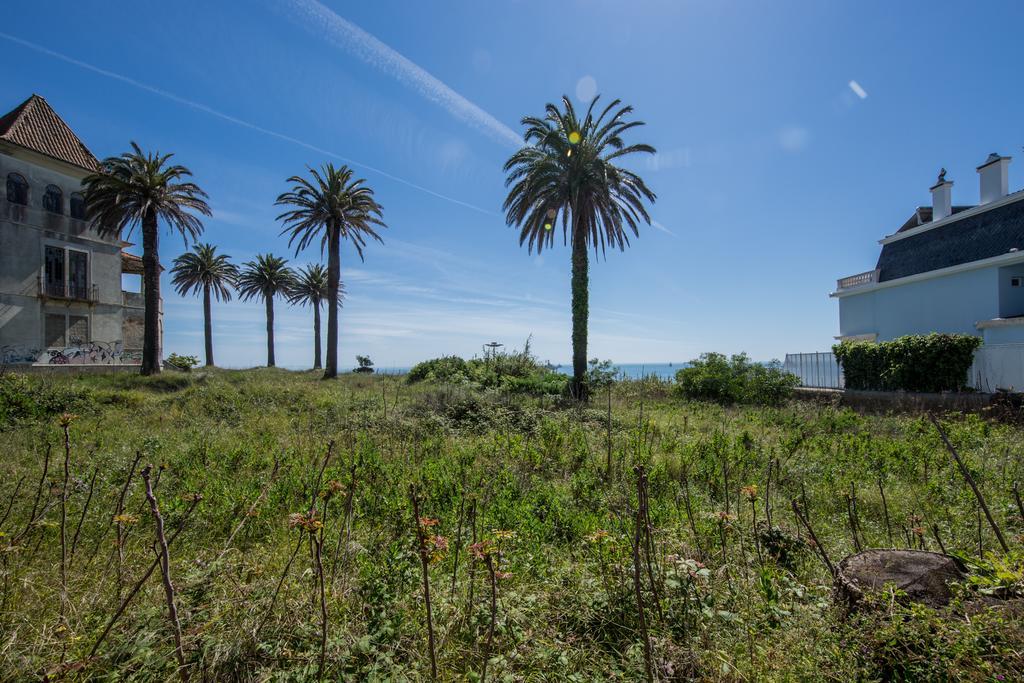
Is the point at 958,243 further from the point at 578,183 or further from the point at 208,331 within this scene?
the point at 208,331

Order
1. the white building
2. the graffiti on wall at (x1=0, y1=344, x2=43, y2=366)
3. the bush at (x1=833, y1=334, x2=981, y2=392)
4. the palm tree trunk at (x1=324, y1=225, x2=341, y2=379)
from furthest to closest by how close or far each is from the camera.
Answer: the palm tree trunk at (x1=324, y1=225, x2=341, y2=379) < the graffiti on wall at (x1=0, y1=344, x2=43, y2=366) < the white building < the bush at (x1=833, y1=334, x2=981, y2=392)

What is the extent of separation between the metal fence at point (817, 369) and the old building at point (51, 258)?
34.7 m

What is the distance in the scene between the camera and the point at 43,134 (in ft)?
74.2

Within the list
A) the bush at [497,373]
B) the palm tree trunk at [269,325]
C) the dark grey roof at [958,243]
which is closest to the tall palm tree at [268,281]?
the palm tree trunk at [269,325]

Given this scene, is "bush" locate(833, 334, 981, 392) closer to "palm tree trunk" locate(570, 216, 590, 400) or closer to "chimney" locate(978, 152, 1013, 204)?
"chimney" locate(978, 152, 1013, 204)

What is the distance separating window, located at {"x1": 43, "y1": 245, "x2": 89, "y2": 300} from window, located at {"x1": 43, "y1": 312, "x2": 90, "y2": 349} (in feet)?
4.04

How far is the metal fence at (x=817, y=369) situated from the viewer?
18922 millimetres

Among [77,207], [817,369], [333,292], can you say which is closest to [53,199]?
[77,207]

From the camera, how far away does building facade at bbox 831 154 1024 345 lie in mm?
16938

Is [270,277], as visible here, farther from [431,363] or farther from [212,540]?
[212,540]

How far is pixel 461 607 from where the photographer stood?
10.1 feet

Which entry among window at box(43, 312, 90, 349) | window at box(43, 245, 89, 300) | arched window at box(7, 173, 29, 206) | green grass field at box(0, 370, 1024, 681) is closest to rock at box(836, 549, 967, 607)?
green grass field at box(0, 370, 1024, 681)

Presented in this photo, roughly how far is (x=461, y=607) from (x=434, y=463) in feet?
12.2

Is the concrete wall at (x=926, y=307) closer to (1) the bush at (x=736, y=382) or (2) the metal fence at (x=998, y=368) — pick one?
(2) the metal fence at (x=998, y=368)
